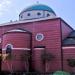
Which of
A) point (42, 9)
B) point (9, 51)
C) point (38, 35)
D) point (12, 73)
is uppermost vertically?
point (42, 9)

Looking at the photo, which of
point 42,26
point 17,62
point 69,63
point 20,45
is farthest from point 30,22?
point 69,63

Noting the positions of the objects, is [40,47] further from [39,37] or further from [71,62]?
[71,62]

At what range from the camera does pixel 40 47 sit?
3572 centimetres

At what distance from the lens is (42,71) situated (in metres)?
34.2

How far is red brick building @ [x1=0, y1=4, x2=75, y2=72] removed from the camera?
3416cm

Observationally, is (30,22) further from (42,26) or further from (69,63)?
(69,63)

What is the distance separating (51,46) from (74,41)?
3643 mm

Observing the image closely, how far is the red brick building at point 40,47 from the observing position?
34156 mm

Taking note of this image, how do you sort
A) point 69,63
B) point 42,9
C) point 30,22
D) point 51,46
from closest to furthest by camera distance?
point 69,63, point 51,46, point 30,22, point 42,9

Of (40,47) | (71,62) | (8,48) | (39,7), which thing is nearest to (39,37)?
(40,47)

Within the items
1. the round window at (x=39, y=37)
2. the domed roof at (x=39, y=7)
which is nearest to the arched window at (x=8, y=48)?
Answer: the round window at (x=39, y=37)

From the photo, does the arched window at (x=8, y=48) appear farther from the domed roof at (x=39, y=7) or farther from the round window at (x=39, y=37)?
the domed roof at (x=39, y=7)

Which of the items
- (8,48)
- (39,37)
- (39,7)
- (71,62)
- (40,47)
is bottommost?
(71,62)

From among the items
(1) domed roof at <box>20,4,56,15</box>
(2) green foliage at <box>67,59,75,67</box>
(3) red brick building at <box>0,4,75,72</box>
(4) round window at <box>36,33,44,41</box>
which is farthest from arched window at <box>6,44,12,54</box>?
(1) domed roof at <box>20,4,56,15</box>
